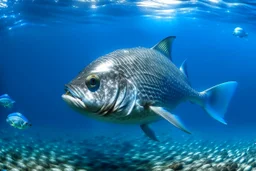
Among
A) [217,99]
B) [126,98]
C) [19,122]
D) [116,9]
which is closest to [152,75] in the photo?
[126,98]

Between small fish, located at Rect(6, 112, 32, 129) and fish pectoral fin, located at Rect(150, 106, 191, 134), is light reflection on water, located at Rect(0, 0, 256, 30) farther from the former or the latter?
fish pectoral fin, located at Rect(150, 106, 191, 134)

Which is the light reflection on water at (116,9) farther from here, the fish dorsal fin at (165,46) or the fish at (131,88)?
the fish at (131,88)

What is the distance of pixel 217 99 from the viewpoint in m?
5.78

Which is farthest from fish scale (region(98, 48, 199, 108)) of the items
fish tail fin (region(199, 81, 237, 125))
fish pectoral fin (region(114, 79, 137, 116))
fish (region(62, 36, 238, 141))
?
fish tail fin (region(199, 81, 237, 125))

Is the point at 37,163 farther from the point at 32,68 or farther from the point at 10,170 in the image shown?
the point at 32,68

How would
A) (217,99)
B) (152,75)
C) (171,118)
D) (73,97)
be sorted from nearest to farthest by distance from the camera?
(73,97), (171,118), (152,75), (217,99)

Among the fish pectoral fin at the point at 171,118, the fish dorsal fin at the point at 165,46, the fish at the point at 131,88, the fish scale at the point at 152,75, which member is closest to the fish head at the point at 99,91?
the fish at the point at 131,88

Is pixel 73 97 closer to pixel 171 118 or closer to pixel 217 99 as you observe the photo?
pixel 171 118

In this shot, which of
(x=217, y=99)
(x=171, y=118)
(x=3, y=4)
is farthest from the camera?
(x=3, y=4)

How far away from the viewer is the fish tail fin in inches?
223

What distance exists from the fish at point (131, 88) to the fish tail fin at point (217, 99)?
17 cm

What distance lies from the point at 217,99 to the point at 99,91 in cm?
316

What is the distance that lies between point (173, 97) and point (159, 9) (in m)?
25.7

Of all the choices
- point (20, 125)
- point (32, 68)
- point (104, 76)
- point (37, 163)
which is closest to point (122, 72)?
point (104, 76)
